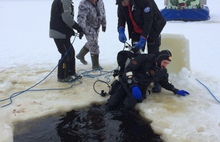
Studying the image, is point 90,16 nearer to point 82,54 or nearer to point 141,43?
point 82,54

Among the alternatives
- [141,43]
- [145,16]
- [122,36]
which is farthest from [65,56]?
[145,16]

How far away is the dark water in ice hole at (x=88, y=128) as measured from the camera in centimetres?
293

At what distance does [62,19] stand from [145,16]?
4.61 feet

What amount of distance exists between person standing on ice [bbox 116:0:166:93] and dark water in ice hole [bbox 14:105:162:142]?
98 cm

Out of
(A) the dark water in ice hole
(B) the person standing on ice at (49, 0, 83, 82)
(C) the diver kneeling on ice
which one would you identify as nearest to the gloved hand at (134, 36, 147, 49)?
(C) the diver kneeling on ice


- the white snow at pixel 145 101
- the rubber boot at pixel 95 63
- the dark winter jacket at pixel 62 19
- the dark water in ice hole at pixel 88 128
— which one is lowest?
the dark water in ice hole at pixel 88 128

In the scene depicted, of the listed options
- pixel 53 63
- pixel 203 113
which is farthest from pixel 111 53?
pixel 203 113

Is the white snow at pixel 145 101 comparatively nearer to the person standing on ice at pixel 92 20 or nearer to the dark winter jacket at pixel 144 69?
the dark winter jacket at pixel 144 69

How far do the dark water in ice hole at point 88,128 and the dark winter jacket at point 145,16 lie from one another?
1.29 metres

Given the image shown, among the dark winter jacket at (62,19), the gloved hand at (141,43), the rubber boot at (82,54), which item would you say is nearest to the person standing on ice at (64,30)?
the dark winter jacket at (62,19)

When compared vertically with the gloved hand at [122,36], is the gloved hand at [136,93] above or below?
below

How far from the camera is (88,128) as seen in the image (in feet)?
10.3

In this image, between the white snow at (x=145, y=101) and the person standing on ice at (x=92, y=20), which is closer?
the white snow at (x=145, y=101)

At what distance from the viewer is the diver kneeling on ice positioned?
353 cm
